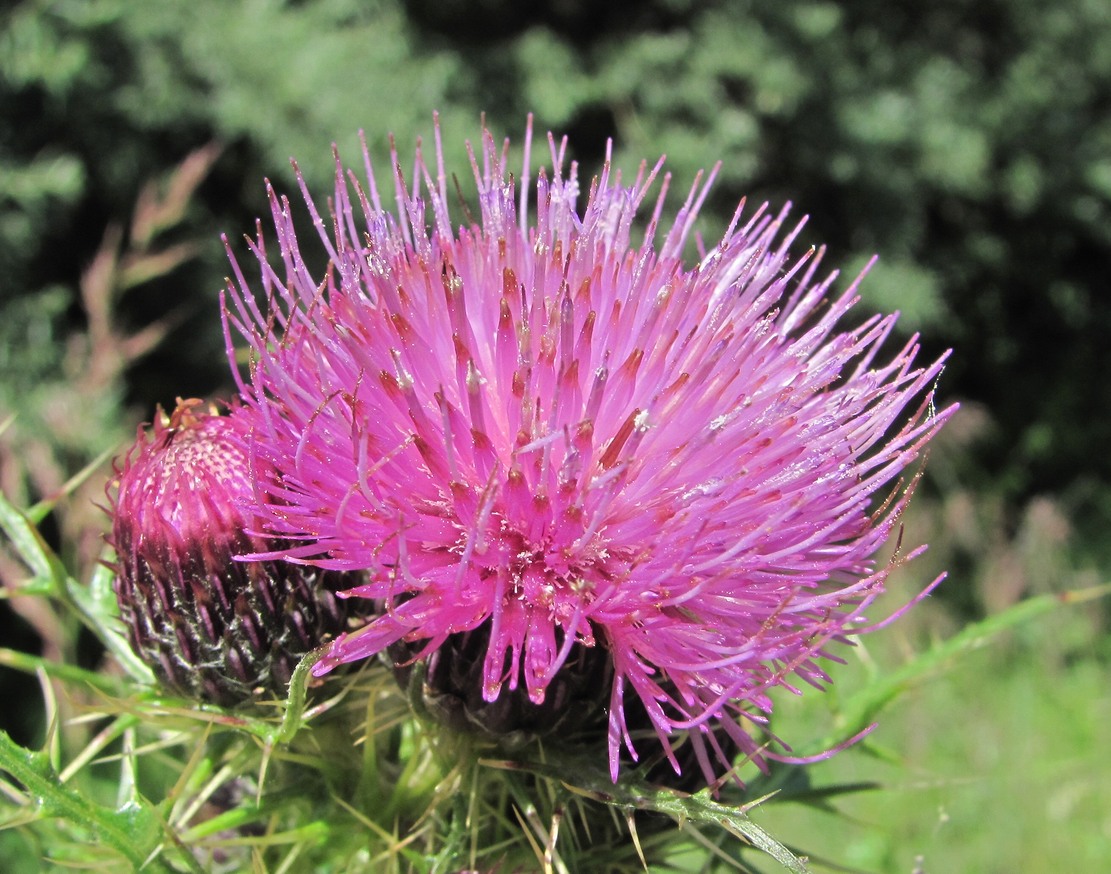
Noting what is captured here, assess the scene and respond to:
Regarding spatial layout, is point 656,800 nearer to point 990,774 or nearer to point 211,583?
point 211,583

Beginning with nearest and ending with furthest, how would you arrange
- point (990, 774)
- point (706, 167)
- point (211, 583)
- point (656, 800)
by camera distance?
point (656, 800)
point (211, 583)
point (990, 774)
point (706, 167)

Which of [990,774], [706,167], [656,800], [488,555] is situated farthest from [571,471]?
[706,167]

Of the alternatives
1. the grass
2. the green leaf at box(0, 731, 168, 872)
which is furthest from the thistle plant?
the grass

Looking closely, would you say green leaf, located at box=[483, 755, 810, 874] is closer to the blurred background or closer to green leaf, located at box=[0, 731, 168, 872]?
green leaf, located at box=[0, 731, 168, 872]

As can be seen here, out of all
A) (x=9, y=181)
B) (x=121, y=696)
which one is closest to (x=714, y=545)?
(x=121, y=696)

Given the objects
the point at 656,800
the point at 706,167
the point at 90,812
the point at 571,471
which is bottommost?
the point at 90,812

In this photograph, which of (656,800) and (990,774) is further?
(990,774)

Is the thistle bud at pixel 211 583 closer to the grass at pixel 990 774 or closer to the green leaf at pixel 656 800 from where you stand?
the green leaf at pixel 656 800

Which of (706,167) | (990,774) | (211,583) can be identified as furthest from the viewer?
(706,167)
